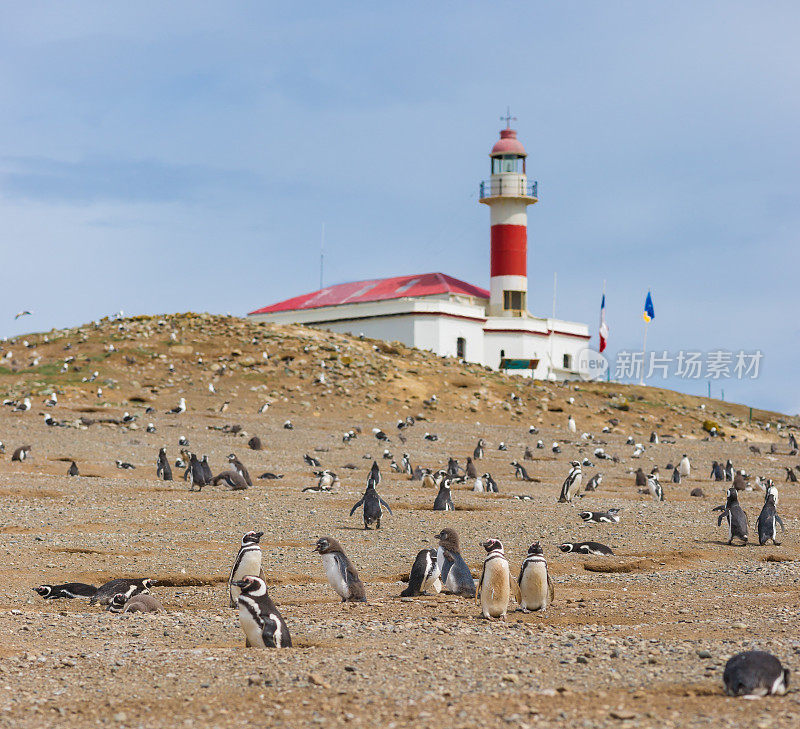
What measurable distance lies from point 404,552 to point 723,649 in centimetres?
670

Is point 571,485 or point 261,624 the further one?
point 571,485

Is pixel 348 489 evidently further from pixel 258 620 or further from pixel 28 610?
pixel 258 620

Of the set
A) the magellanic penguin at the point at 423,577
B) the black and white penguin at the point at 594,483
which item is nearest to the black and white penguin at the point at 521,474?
the black and white penguin at the point at 594,483

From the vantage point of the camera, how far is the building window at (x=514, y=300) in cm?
5869

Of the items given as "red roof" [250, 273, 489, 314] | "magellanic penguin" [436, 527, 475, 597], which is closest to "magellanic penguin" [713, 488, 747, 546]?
"magellanic penguin" [436, 527, 475, 597]

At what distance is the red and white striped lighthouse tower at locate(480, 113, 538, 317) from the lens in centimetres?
5766

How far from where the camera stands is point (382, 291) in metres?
60.5

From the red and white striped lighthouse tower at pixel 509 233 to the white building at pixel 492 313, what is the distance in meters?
0.05

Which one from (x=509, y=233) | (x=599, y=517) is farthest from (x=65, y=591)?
(x=509, y=233)

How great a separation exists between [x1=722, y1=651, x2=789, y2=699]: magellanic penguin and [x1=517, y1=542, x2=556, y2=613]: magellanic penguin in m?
3.28

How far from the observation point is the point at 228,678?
696cm

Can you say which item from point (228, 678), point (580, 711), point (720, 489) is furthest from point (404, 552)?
point (720, 489)

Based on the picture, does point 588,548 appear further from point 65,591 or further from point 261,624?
point 261,624

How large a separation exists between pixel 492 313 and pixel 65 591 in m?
49.2
